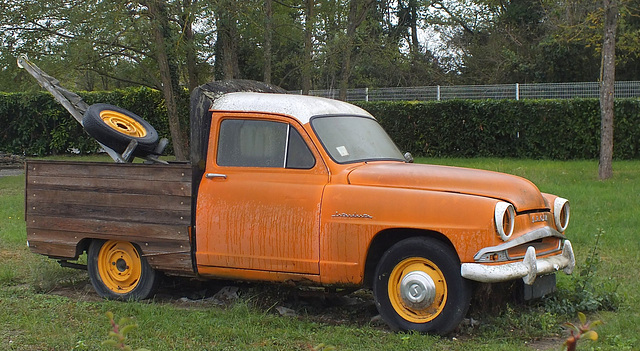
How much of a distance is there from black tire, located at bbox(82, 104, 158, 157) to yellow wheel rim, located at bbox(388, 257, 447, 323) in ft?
9.60

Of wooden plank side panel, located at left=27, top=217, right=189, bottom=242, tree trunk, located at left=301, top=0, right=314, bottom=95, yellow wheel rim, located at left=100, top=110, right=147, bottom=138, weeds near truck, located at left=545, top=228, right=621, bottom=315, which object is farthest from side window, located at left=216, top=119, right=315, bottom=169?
tree trunk, located at left=301, top=0, right=314, bottom=95

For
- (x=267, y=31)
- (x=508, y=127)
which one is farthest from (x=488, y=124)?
(x=267, y=31)

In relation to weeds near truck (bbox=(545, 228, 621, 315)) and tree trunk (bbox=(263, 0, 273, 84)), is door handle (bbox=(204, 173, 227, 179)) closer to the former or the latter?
weeds near truck (bbox=(545, 228, 621, 315))

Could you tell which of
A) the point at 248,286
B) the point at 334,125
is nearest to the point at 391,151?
the point at 334,125

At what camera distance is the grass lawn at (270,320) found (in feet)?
17.4

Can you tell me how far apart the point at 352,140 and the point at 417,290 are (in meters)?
1.57

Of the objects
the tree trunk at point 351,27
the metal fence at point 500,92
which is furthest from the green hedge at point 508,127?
the tree trunk at point 351,27

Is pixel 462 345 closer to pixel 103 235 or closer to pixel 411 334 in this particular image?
pixel 411 334

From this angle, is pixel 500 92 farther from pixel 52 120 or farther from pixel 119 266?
pixel 119 266

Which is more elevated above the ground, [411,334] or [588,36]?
[588,36]

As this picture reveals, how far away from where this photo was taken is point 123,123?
7391 millimetres

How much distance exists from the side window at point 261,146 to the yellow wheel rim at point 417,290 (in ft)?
3.85

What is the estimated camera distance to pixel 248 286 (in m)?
7.20

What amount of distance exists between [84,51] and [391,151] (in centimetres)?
914
